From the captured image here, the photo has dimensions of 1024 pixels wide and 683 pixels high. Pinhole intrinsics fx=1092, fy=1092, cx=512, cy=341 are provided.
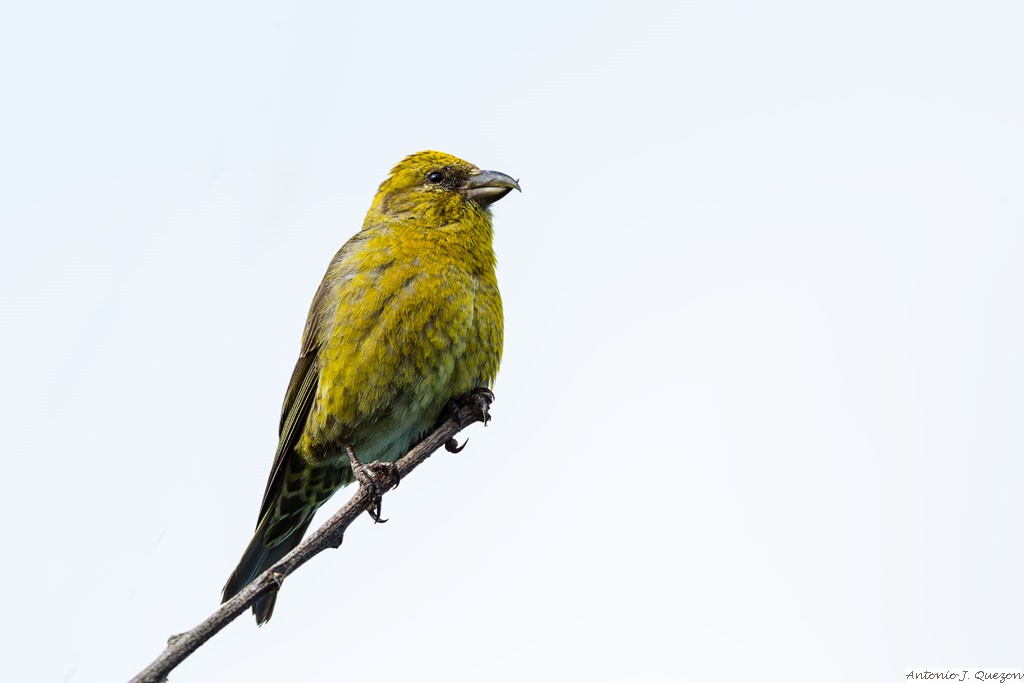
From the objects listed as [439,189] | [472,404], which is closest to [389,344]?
[472,404]

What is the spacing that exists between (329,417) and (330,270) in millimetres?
887

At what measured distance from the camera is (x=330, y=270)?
5.83 meters

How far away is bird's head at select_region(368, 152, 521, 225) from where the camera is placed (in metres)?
5.74

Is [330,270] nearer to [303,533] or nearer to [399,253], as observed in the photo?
[399,253]

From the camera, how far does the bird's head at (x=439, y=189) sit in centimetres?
574

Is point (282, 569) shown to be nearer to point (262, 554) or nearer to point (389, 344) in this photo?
point (389, 344)

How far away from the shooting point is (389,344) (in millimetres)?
5199

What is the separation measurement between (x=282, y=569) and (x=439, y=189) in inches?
108

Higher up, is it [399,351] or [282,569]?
[399,351]

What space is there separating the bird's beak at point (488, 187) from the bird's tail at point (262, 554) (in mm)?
1915

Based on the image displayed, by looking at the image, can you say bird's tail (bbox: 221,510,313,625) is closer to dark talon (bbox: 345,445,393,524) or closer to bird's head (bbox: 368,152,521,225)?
dark talon (bbox: 345,445,393,524)

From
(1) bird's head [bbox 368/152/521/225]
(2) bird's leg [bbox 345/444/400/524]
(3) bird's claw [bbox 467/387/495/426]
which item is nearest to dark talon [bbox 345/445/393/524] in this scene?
(2) bird's leg [bbox 345/444/400/524]

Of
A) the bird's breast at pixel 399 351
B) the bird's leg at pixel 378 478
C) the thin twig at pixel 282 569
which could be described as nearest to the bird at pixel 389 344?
the bird's breast at pixel 399 351

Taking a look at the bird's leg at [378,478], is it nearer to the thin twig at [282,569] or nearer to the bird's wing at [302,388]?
the thin twig at [282,569]
